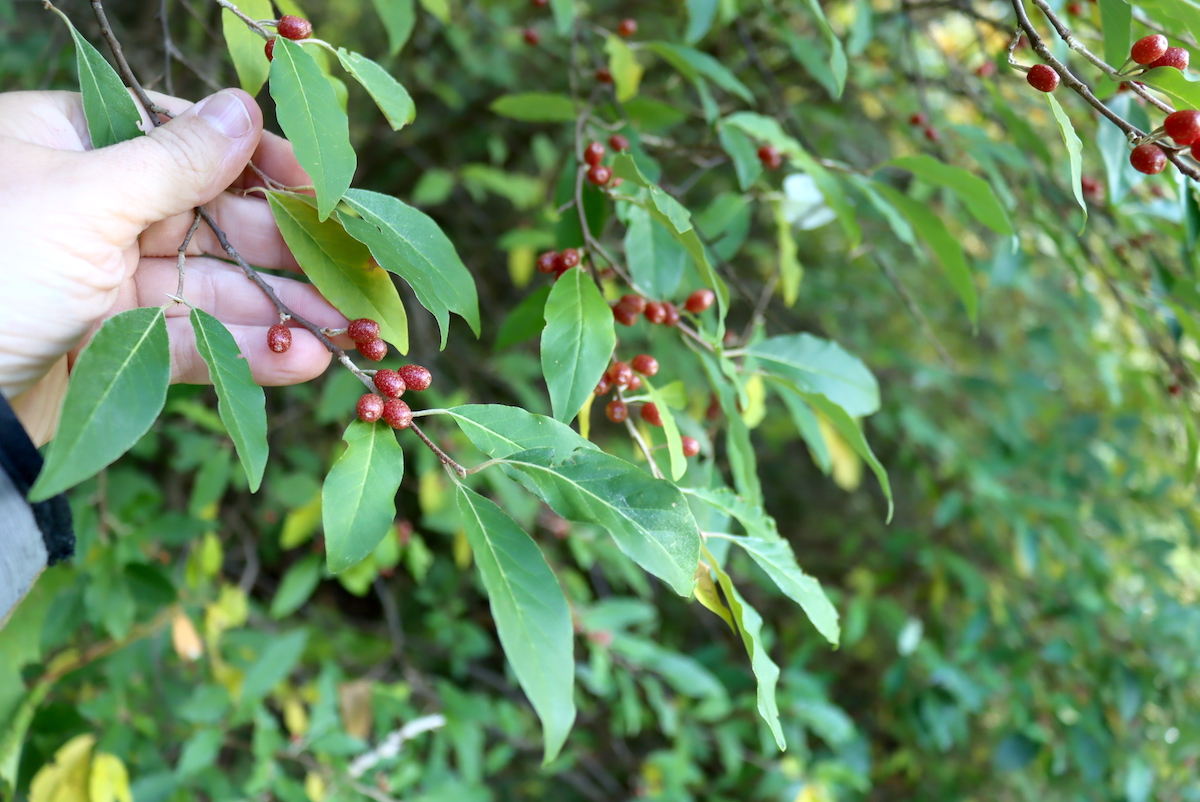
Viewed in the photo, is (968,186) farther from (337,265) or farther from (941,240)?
(337,265)

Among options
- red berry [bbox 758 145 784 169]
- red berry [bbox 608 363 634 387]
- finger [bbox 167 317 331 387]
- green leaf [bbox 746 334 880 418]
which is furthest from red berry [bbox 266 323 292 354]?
red berry [bbox 758 145 784 169]

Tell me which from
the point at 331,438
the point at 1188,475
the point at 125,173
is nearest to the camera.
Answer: the point at 125,173

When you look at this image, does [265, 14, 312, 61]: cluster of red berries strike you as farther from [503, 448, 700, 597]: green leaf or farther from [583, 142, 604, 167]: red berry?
[503, 448, 700, 597]: green leaf

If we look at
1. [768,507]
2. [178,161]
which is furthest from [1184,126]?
[768,507]

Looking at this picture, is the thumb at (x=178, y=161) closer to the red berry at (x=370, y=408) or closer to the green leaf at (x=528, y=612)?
the red berry at (x=370, y=408)

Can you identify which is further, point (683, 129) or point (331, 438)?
point (331, 438)

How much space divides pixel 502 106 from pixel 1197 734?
92.8 inches

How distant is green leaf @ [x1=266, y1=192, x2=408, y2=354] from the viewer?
2.82ft

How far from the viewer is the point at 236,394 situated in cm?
70

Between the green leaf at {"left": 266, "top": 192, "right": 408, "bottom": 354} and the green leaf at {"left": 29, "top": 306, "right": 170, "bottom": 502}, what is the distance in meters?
0.19

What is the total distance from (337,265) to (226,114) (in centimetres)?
22

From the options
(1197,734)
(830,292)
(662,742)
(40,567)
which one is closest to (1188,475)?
(1197,734)

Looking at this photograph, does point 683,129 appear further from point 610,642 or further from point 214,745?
point 214,745

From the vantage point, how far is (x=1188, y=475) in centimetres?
127
